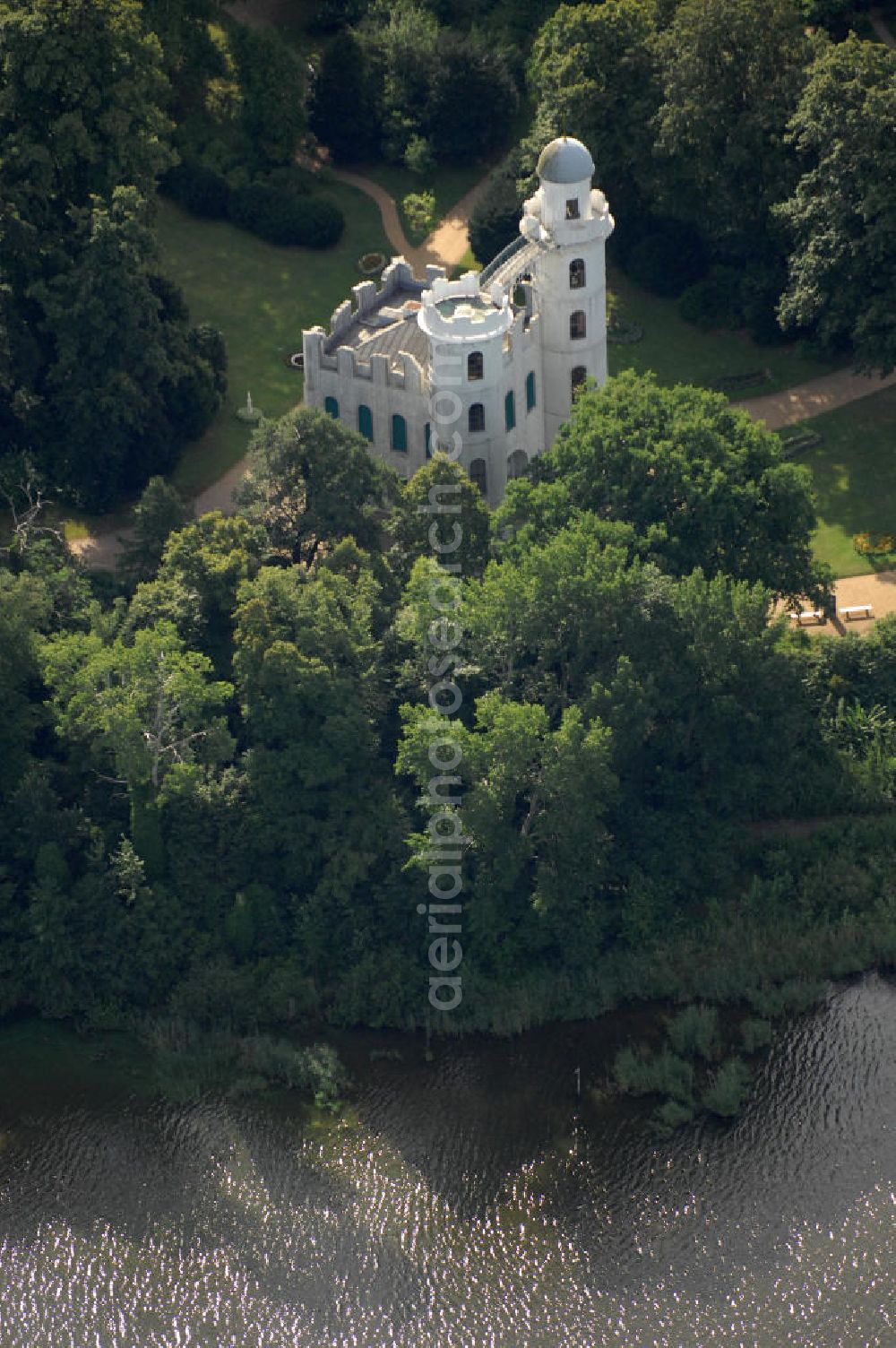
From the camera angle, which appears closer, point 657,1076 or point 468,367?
point 657,1076

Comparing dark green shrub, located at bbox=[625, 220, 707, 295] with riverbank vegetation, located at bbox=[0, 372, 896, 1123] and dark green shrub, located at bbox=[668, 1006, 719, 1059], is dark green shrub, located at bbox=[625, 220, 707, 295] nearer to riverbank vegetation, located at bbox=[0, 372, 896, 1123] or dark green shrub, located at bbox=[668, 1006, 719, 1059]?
riverbank vegetation, located at bbox=[0, 372, 896, 1123]

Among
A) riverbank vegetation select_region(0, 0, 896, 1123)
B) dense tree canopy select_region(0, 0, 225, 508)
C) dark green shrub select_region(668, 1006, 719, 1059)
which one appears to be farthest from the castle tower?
dark green shrub select_region(668, 1006, 719, 1059)

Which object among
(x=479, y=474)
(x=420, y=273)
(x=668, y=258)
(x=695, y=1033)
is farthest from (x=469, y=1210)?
(x=420, y=273)

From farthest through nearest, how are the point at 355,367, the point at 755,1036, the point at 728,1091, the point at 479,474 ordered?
the point at 355,367, the point at 479,474, the point at 755,1036, the point at 728,1091

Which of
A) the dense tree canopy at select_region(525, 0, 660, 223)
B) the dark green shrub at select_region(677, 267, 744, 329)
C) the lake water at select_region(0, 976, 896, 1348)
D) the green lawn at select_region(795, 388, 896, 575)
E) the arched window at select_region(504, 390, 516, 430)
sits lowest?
the lake water at select_region(0, 976, 896, 1348)

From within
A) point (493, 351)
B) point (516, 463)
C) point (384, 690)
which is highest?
point (493, 351)

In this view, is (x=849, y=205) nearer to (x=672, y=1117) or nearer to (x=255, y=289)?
(x=255, y=289)

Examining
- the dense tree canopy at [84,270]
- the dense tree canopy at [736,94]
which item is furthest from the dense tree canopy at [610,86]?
the dense tree canopy at [84,270]

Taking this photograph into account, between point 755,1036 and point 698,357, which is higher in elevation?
point 698,357
